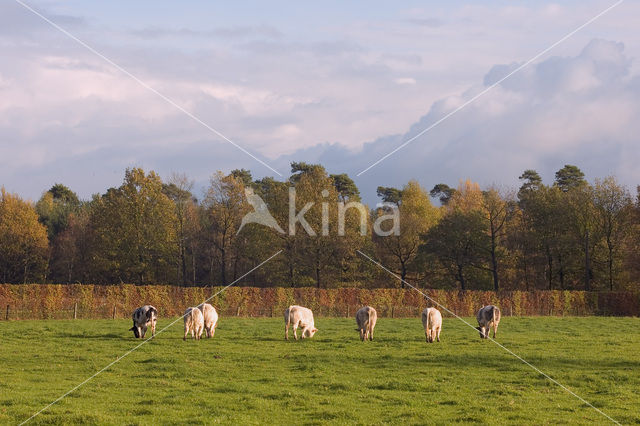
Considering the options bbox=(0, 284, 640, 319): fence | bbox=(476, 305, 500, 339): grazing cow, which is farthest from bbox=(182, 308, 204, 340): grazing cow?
bbox=(0, 284, 640, 319): fence

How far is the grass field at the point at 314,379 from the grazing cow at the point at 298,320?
1058mm

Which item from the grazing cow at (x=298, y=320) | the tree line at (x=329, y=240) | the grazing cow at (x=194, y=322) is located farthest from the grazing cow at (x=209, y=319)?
the tree line at (x=329, y=240)

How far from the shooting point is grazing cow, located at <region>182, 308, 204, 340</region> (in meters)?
30.3

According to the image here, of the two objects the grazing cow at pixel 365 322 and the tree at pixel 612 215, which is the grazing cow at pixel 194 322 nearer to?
the grazing cow at pixel 365 322

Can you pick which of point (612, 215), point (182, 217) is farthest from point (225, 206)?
point (612, 215)

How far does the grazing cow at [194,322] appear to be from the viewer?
30337 mm

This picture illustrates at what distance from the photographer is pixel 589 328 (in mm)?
42500

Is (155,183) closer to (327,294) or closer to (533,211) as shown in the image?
(327,294)

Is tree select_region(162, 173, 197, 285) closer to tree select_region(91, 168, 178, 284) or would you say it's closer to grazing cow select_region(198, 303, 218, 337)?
tree select_region(91, 168, 178, 284)

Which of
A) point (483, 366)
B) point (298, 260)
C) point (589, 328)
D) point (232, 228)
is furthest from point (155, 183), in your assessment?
point (483, 366)

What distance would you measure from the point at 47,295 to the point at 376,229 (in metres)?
43.4

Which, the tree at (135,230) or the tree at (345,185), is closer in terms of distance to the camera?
the tree at (135,230)

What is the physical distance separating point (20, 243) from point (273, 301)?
132 ft

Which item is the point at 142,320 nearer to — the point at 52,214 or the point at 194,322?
the point at 194,322
